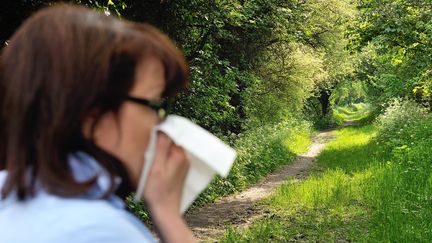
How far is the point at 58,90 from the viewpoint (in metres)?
0.92

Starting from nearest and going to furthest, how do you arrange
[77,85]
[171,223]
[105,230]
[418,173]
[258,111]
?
[105,230], [77,85], [171,223], [418,173], [258,111]

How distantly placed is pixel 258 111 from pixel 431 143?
8.52 meters

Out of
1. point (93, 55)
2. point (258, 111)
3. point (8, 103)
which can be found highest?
point (93, 55)

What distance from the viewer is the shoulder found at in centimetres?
82

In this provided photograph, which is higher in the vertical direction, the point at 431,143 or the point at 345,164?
the point at 431,143

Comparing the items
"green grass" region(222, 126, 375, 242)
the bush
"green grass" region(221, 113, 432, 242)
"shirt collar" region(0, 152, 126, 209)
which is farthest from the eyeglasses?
the bush

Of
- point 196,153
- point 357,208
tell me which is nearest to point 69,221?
point 196,153

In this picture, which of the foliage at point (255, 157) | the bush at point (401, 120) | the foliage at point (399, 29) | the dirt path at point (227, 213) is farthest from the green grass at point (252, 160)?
the foliage at point (399, 29)

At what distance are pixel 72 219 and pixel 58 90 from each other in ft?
0.86

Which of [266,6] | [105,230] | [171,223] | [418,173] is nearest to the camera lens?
[105,230]

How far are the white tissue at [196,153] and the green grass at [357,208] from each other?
14.3ft

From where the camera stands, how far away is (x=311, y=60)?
18266 mm

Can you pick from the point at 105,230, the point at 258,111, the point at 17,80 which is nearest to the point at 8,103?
the point at 17,80

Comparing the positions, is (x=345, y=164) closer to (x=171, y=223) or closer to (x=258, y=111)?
(x=258, y=111)
